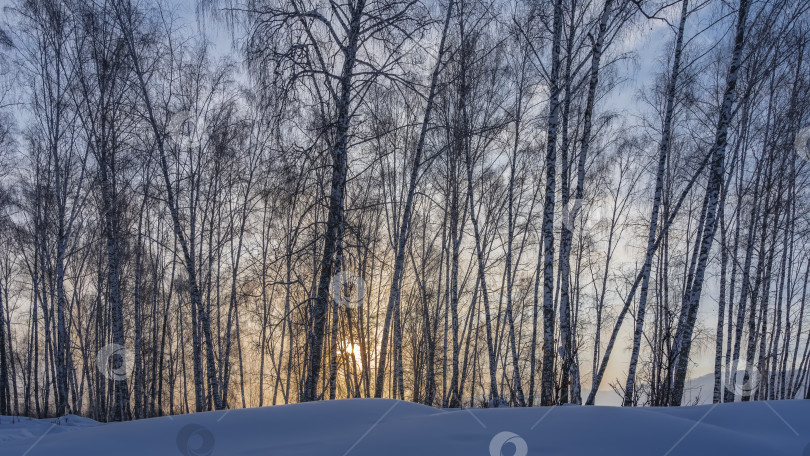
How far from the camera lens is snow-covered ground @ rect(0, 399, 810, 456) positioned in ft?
8.00

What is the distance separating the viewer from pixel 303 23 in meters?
5.88

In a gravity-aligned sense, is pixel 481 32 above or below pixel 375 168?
above

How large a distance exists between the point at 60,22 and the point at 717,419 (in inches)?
534

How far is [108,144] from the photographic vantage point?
1013cm

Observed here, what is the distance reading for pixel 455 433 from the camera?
8.70 ft

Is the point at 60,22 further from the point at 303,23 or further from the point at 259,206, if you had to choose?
the point at 303,23

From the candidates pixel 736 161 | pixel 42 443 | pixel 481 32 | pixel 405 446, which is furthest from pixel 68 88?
pixel 736 161

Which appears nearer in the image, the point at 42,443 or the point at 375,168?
the point at 42,443

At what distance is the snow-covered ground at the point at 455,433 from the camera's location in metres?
2.44

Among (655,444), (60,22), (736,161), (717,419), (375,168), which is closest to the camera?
(655,444)

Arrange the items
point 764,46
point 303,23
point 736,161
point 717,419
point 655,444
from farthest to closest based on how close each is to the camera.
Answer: point 736,161
point 764,46
point 303,23
point 717,419
point 655,444

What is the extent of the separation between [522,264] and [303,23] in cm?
1163

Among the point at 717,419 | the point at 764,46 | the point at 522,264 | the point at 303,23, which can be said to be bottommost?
the point at 717,419

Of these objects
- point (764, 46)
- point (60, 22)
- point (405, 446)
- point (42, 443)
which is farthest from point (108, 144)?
point (764, 46)
